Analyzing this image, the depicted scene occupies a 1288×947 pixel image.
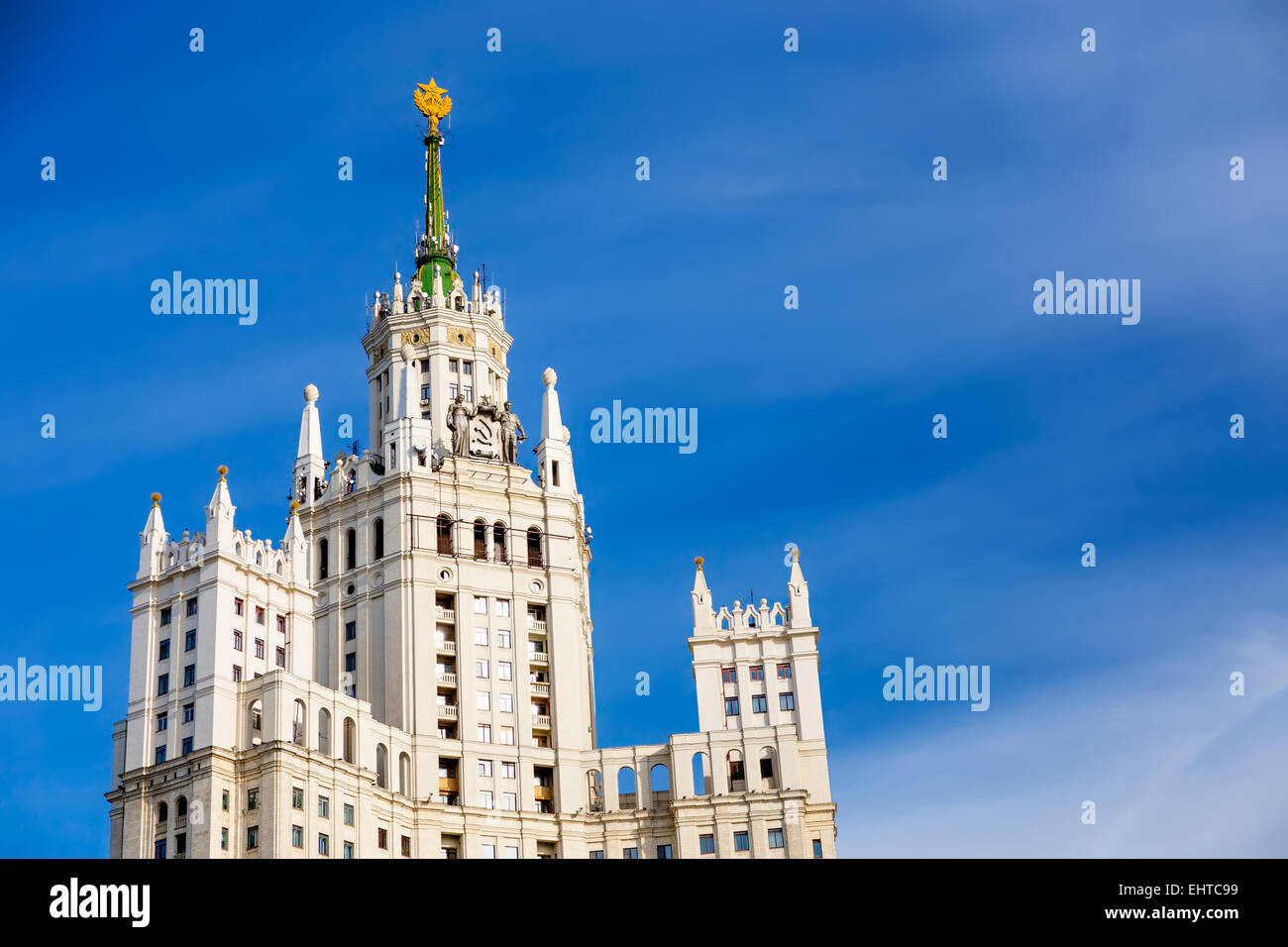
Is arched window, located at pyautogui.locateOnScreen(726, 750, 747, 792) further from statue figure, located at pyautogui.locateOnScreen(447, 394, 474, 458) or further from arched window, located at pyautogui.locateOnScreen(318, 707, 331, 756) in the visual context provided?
statue figure, located at pyautogui.locateOnScreen(447, 394, 474, 458)

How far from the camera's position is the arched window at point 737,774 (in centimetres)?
15650

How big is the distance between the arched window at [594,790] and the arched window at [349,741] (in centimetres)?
2201

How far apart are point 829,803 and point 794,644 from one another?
1371cm

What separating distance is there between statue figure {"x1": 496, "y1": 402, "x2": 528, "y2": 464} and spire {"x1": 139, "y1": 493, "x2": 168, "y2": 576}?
120 ft

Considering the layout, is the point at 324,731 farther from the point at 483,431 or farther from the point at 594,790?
the point at 483,431

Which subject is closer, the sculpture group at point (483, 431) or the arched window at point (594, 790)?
the arched window at point (594, 790)

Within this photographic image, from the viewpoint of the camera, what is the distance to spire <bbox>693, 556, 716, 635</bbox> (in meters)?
165

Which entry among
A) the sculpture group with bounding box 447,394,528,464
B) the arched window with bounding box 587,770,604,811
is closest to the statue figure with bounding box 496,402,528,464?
the sculpture group with bounding box 447,394,528,464

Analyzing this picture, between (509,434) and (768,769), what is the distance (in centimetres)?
4009

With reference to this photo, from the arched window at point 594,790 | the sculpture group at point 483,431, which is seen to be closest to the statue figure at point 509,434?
the sculpture group at point 483,431

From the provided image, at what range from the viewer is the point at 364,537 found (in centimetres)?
16788

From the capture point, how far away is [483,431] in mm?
176750

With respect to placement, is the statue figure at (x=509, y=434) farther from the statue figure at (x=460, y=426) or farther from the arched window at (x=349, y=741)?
the arched window at (x=349, y=741)
